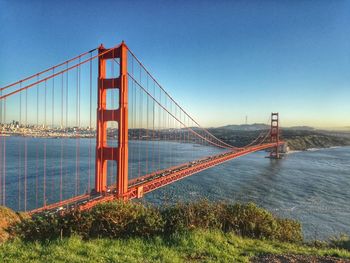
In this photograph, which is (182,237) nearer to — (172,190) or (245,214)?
(245,214)

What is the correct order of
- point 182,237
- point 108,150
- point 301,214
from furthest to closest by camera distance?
point 301,214, point 108,150, point 182,237

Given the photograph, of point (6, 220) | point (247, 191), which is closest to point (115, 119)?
point (6, 220)

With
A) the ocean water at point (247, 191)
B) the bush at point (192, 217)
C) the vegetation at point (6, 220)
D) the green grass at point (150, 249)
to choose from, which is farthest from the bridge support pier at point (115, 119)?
the green grass at point (150, 249)

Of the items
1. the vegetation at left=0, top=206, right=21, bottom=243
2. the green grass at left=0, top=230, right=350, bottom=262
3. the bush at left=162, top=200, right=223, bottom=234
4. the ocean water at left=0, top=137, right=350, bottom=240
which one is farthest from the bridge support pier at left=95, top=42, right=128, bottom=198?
the green grass at left=0, top=230, right=350, bottom=262

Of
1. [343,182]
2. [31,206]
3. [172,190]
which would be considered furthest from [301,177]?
[31,206]

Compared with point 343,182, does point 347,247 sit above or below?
A: above

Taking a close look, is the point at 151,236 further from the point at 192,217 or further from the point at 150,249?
the point at 192,217
